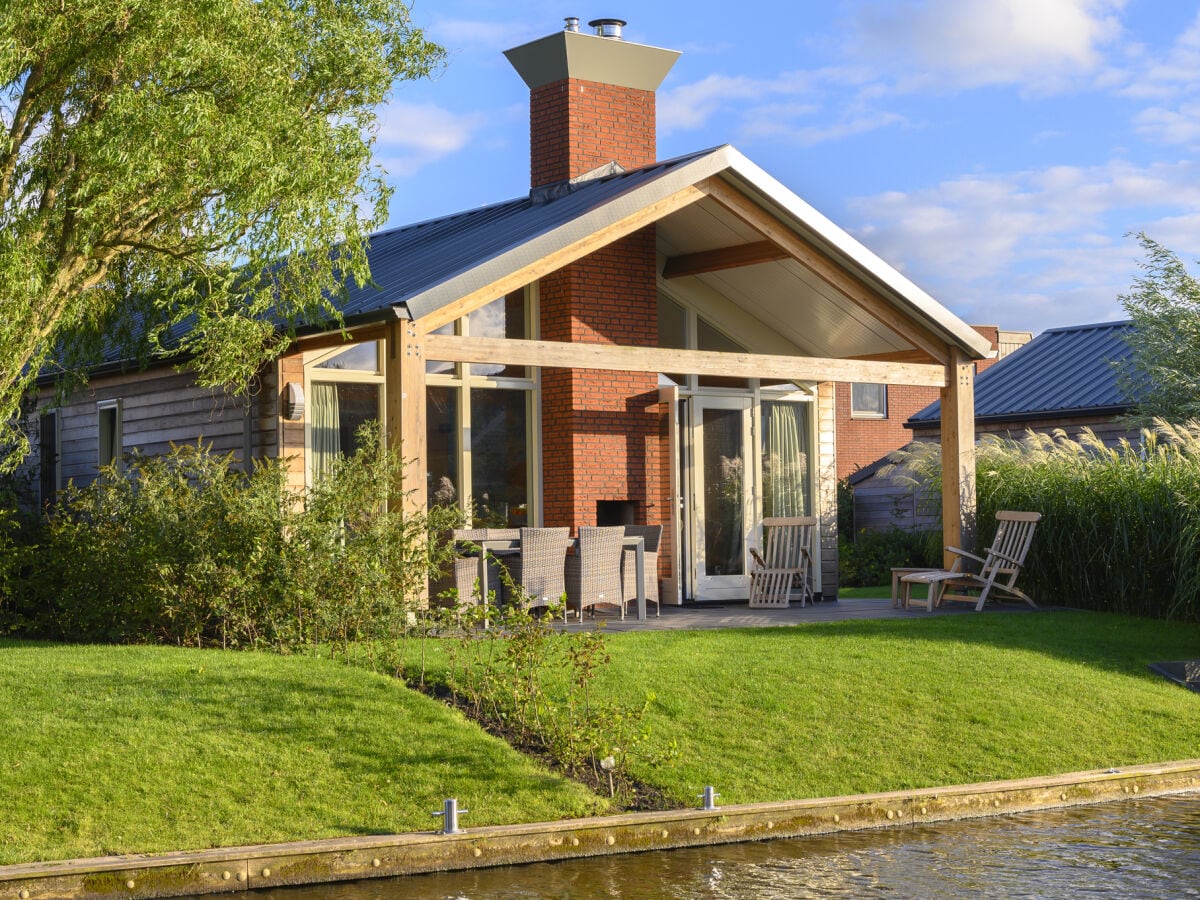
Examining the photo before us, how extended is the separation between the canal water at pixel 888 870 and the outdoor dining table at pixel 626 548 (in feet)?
14.2

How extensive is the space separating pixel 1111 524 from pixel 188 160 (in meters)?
9.33

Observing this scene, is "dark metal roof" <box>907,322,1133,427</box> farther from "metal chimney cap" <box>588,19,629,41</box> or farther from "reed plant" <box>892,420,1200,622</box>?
"metal chimney cap" <box>588,19,629,41</box>

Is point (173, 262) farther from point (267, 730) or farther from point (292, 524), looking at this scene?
point (267, 730)

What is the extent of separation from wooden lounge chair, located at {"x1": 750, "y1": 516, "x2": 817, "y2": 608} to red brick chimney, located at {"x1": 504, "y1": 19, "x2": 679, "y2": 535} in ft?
3.81

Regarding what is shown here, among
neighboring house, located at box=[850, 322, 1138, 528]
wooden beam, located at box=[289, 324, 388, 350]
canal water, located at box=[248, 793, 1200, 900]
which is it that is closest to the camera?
canal water, located at box=[248, 793, 1200, 900]

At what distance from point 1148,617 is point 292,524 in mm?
8311

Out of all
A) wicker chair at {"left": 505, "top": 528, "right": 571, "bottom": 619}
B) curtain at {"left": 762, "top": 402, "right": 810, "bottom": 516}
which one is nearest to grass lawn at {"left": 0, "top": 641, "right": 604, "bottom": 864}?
wicker chair at {"left": 505, "top": 528, "right": 571, "bottom": 619}

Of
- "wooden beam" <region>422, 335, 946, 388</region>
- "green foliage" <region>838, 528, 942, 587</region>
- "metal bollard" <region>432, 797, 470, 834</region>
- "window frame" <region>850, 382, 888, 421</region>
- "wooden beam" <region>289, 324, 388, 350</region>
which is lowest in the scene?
"metal bollard" <region>432, 797, 470, 834</region>

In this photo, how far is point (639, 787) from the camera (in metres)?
8.27

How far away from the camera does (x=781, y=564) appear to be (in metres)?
15.7

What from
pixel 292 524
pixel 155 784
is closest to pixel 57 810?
pixel 155 784

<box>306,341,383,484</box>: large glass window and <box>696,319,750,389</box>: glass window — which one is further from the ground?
<box>696,319,750,389</box>: glass window

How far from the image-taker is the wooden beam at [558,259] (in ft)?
39.2

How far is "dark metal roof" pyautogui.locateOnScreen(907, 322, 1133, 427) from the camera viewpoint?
2317 centimetres
